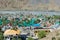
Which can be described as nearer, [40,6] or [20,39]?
[20,39]

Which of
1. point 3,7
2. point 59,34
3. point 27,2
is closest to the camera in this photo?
point 59,34

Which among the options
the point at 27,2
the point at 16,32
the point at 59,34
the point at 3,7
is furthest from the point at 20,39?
the point at 27,2

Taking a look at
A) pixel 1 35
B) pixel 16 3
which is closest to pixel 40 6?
pixel 16 3

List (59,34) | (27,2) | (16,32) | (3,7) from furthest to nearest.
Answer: (27,2), (3,7), (16,32), (59,34)

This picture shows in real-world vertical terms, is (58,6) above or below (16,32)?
below

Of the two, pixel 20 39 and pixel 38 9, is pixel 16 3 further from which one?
pixel 20 39

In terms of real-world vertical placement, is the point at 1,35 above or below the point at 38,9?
above

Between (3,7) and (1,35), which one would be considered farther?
(3,7)

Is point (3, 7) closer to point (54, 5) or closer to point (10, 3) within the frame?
point (10, 3)

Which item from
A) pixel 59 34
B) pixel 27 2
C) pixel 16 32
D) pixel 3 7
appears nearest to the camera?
pixel 59 34
